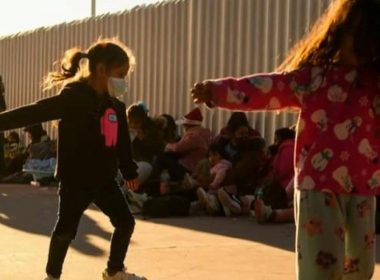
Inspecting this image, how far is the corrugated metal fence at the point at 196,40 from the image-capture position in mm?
Answer: 11945

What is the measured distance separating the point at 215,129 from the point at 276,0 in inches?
86.4

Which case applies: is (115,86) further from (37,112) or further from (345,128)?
(345,128)

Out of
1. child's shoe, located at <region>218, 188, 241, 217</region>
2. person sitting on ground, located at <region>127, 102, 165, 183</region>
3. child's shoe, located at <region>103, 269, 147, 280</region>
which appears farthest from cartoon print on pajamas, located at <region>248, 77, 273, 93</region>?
person sitting on ground, located at <region>127, 102, 165, 183</region>

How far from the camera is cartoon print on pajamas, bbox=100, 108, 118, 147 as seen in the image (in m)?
5.24

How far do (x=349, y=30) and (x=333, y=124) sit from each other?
1.27 feet

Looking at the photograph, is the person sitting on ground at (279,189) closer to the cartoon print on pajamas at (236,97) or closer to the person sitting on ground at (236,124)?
the person sitting on ground at (236,124)

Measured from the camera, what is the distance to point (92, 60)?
532 cm

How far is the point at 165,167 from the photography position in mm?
10648

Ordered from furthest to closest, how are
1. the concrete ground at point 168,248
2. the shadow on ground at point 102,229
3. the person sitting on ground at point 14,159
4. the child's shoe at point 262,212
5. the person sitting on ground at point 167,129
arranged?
the person sitting on ground at point 14,159, the person sitting on ground at point 167,129, the child's shoe at point 262,212, the shadow on ground at point 102,229, the concrete ground at point 168,248

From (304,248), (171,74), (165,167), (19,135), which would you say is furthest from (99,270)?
(19,135)

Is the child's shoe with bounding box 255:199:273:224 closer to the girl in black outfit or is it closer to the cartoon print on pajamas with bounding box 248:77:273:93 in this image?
the girl in black outfit

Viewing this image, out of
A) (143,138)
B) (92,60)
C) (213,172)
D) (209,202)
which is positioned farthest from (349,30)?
(143,138)

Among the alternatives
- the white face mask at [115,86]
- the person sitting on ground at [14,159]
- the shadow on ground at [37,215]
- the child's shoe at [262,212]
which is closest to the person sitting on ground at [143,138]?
the shadow on ground at [37,215]

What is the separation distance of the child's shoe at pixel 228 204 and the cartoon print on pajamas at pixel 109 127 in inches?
172
